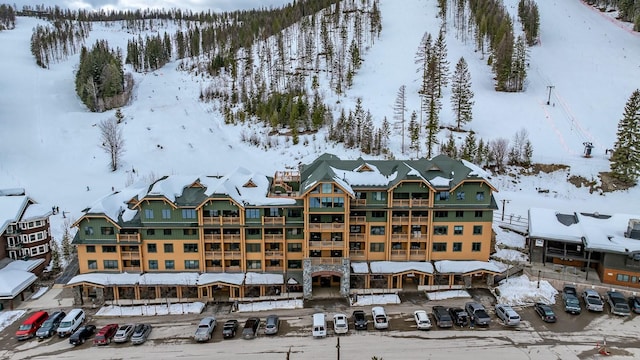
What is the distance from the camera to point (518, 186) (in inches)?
2478

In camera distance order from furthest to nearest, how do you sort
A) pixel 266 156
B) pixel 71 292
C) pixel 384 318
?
pixel 266 156 < pixel 71 292 < pixel 384 318

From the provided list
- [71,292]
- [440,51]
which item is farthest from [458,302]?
[440,51]

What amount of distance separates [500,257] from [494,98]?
2087 inches

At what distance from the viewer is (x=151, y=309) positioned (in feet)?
126

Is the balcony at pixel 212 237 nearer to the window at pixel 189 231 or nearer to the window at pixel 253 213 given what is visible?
the window at pixel 189 231

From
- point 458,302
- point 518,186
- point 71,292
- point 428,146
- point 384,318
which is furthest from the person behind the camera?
point 428,146

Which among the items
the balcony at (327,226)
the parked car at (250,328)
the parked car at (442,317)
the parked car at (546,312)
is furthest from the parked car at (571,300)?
the parked car at (250,328)

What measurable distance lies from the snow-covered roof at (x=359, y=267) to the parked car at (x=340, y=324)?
228 inches

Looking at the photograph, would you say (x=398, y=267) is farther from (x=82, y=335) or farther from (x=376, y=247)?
(x=82, y=335)

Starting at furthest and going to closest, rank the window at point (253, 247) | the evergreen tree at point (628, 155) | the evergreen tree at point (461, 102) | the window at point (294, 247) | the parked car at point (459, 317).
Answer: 1. the evergreen tree at point (461, 102)
2. the evergreen tree at point (628, 155)
3. the window at point (294, 247)
4. the window at point (253, 247)
5. the parked car at point (459, 317)

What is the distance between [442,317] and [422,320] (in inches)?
66.5

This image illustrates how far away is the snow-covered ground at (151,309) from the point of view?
37719 millimetres

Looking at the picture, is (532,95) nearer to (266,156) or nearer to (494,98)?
(494,98)

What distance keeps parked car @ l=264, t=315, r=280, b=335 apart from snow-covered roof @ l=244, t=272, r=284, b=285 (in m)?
4.33
